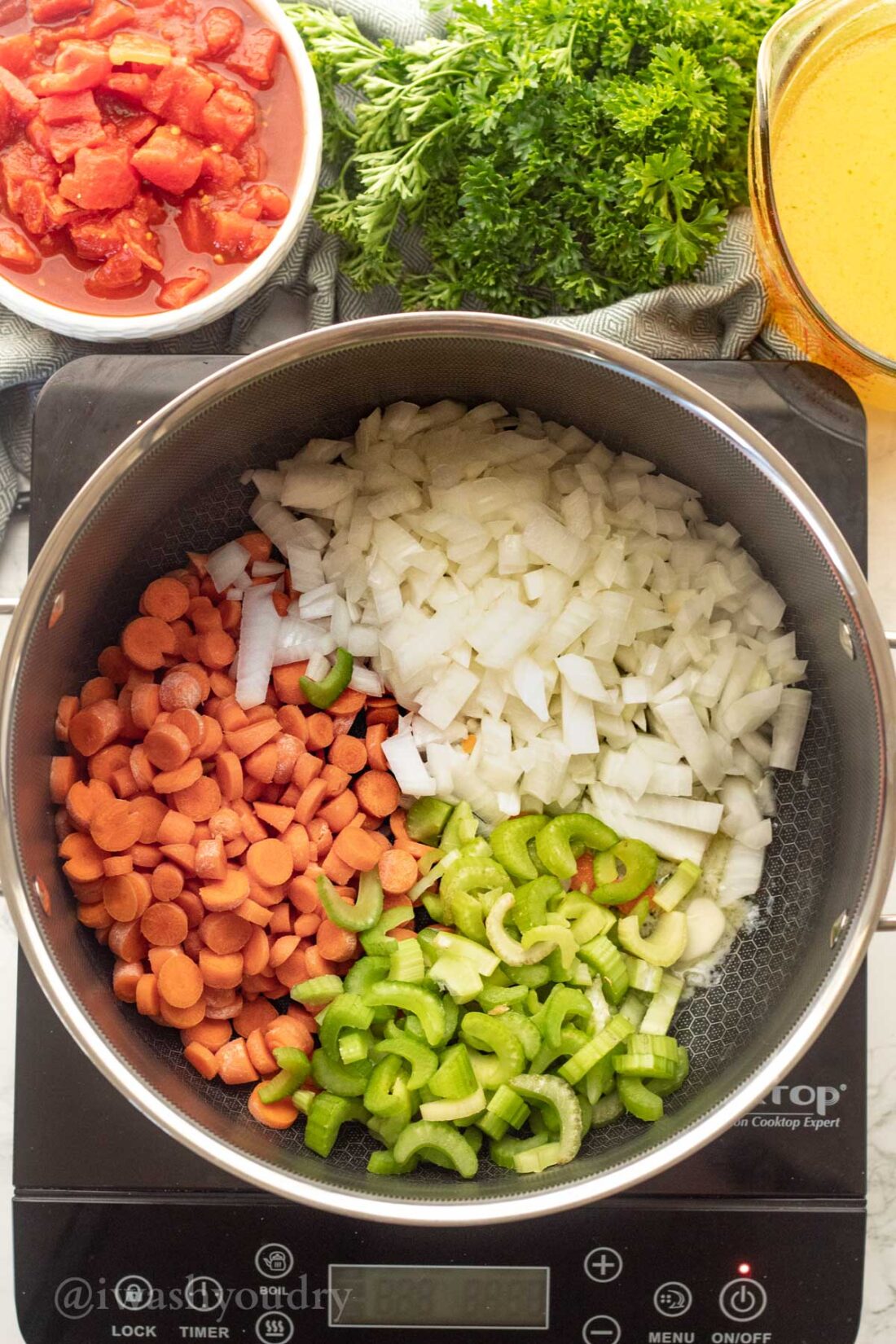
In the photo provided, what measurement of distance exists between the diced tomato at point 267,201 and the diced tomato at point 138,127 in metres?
0.14

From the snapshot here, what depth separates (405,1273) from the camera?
1.33m

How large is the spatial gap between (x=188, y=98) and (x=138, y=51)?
77 mm

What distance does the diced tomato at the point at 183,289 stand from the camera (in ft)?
4.64

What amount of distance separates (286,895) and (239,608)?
368 millimetres

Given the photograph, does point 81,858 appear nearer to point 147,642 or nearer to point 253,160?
point 147,642

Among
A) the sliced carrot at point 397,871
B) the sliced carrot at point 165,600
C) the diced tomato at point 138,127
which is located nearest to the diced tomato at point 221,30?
the diced tomato at point 138,127

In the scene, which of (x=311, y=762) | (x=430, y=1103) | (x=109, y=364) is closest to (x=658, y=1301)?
(x=430, y=1103)

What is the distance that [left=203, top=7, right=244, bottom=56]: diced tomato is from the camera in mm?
1402

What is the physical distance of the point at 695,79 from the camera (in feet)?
4.40

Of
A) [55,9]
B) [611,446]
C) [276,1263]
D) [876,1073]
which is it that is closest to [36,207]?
[55,9]

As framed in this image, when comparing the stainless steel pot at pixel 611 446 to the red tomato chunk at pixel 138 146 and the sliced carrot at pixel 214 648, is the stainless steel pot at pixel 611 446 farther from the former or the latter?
the red tomato chunk at pixel 138 146

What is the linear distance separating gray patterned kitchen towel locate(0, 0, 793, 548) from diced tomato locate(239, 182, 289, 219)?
103 millimetres

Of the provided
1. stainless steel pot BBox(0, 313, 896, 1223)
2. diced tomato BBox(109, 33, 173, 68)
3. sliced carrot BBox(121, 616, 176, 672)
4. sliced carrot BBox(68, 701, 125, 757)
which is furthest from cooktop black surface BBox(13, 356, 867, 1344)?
diced tomato BBox(109, 33, 173, 68)

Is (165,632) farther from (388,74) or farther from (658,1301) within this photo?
(658,1301)
